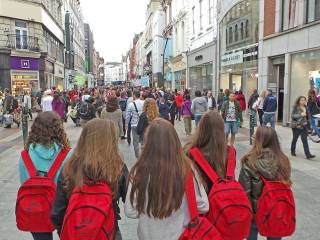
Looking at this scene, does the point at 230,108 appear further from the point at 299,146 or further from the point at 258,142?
the point at 258,142

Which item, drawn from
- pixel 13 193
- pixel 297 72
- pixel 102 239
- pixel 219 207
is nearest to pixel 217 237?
pixel 219 207

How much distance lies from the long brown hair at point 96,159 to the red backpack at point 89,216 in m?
0.10

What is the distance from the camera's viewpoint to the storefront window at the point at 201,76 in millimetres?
27084

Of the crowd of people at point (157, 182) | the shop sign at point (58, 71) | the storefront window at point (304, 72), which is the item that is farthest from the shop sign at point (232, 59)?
the shop sign at point (58, 71)

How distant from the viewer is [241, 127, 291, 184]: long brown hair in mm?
→ 3277

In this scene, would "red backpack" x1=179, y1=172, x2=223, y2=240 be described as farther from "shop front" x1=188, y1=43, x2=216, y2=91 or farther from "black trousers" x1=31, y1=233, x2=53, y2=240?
"shop front" x1=188, y1=43, x2=216, y2=91

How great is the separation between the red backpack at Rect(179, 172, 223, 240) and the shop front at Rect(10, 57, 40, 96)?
2704 cm

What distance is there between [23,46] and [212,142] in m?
29.2

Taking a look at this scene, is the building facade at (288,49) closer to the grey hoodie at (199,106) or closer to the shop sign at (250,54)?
the shop sign at (250,54)

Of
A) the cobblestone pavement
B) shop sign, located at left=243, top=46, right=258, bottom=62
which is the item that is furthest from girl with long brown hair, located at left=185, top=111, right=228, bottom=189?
shop sign, located at left=243, top=46, right=258, bottom=62

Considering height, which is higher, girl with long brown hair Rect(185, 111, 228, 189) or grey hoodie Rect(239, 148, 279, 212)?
girl with long brown hair Rect(185, 111, 228, 189)

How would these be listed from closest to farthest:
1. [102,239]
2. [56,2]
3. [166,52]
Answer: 1. [102,239]
2. [56,2]
3. [166,52]

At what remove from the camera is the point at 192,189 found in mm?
2438

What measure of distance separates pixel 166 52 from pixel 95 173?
4591 centimetres
